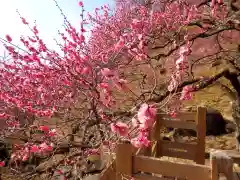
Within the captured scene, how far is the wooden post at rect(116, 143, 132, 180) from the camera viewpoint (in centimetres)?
255

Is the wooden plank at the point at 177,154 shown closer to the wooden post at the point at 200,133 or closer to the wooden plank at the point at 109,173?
the wooden post at the point at 200,133

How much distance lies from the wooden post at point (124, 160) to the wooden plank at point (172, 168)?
63 millimetres

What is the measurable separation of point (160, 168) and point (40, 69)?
145 inches

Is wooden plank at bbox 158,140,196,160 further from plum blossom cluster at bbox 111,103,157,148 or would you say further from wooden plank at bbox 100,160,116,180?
wooden plank at bbox 100,160,116,180

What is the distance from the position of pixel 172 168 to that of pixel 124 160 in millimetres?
468

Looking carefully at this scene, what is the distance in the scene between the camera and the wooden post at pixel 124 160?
255 cm

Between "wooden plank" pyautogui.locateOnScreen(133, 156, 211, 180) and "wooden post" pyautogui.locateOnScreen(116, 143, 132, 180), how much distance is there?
6 cm

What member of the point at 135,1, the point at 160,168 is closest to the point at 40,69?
the point at 160,168

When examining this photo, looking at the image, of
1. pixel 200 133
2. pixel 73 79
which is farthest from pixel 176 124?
pixel 73 79

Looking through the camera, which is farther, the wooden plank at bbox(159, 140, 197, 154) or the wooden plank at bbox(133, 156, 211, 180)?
the wooden plank at bbox(159, 140, 197, 154)

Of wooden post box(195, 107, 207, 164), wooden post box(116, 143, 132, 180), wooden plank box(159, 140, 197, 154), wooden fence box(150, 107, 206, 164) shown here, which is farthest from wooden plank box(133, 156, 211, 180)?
wooden post box(195, 107, 207, 164)

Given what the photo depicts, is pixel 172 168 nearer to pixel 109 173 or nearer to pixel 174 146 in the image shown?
pixel 109 173

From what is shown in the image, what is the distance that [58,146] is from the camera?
4281 mm

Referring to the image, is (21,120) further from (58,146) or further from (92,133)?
(58,146)
